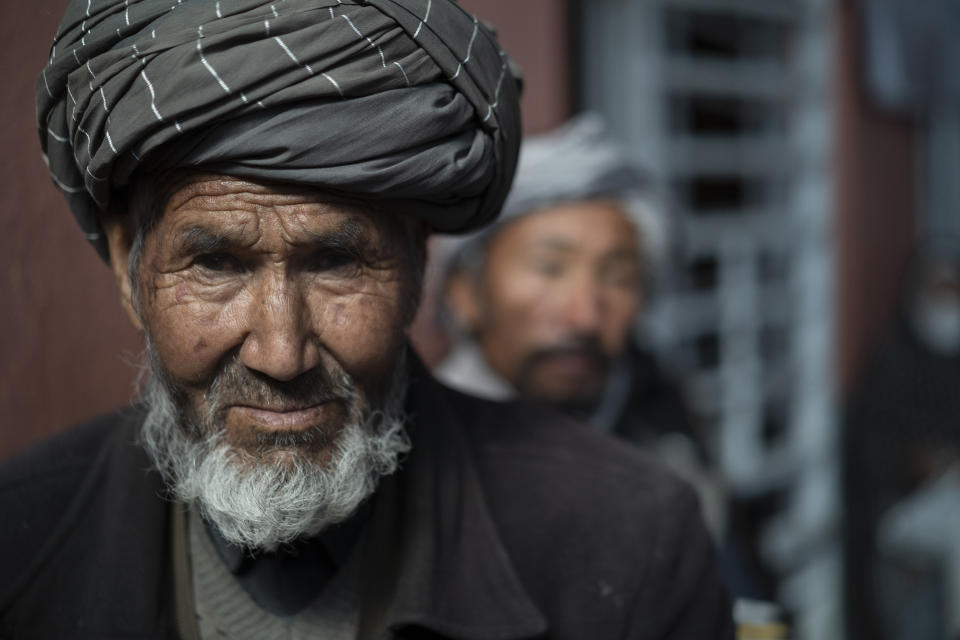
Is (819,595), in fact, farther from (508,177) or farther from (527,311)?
(508,177)

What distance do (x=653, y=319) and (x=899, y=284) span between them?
2.83 meters

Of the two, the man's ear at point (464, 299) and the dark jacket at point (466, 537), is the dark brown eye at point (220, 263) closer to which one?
the dark jacket at point (466, 537)

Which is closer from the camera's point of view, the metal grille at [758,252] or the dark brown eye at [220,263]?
the dark brown eye at [220,263]

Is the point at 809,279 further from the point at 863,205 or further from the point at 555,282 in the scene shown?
the point at 555,282

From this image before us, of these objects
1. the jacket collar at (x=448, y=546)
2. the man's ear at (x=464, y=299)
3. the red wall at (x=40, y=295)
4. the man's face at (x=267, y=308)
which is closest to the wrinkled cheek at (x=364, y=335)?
the man's face at (x=267, y=308)

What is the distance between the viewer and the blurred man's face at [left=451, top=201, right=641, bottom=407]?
2.21 metres

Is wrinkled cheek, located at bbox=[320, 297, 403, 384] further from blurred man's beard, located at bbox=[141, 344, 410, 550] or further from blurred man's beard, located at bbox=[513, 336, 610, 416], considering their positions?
blurred man's beard, located at bbox=[513, 336, 610, 416]

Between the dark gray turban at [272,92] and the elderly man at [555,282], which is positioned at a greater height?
the dark gray turban at [272,92]

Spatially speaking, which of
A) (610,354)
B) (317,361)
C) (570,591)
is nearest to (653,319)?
(610,354)

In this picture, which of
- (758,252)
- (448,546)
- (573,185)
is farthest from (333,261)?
(758,252)

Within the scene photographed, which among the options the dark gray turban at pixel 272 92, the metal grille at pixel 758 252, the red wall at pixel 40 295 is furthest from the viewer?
the metal grille at pixel 758 252

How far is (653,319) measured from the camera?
10.8 feet

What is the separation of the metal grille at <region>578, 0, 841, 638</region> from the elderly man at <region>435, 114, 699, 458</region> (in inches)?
34.6

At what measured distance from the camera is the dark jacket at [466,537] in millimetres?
1146
